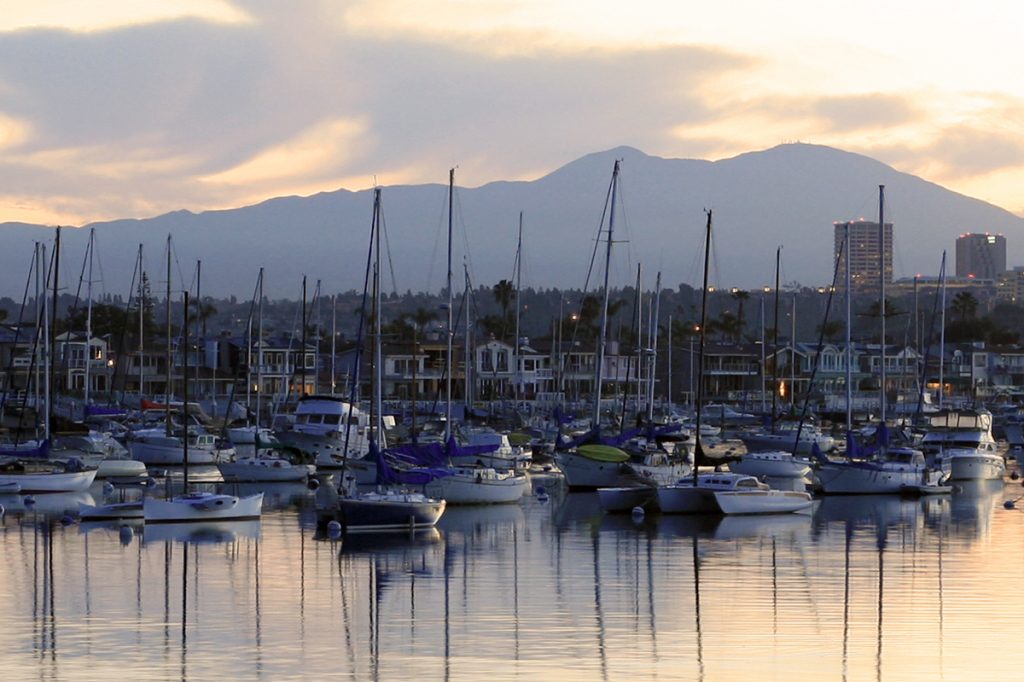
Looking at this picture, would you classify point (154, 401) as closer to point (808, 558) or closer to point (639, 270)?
point (639, 270)

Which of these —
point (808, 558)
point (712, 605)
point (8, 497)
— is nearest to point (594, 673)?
point (712, 605)

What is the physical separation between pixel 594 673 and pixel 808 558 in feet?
52.8

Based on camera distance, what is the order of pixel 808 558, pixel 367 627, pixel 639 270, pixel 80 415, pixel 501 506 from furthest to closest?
pixel 80 415
pixel 639 270
pixel 501 506
pixel 808 558
pixel 367 627

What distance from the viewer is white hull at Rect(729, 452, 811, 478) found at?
63.0 metres

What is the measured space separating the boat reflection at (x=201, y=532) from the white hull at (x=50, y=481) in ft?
36.9

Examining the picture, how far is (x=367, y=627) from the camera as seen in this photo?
27.6 m

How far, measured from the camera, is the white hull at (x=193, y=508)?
1747 inches

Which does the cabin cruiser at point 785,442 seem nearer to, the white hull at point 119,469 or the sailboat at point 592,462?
the sailboat at point 592,462

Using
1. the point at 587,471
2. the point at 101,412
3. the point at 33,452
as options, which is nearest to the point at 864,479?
the point at 587,471

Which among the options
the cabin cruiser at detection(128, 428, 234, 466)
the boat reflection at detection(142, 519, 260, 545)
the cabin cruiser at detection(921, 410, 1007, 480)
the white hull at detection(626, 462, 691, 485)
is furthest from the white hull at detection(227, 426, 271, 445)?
the boat reflection at detection(142, 519, 260, 545)

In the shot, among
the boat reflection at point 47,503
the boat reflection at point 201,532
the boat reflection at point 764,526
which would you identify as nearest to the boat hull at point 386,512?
the boat reflection at point 201,532

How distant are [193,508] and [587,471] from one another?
16.1 metres

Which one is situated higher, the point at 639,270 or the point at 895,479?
the point at 639,270

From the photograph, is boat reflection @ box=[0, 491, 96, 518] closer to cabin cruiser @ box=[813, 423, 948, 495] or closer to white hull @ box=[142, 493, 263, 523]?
white hull @ box=[142, 493, 263, 523]
